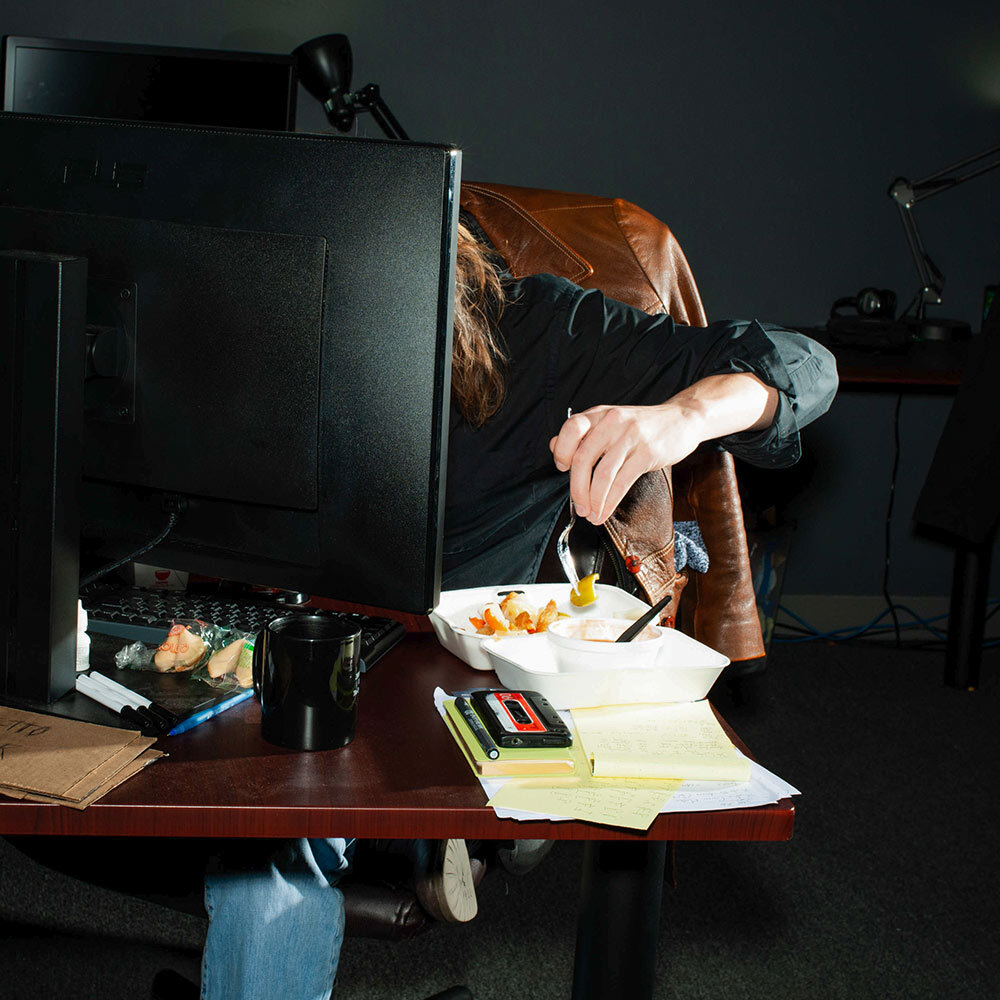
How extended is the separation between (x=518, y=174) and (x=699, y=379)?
5.63ft

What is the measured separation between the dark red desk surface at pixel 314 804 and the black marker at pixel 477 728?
2 cm

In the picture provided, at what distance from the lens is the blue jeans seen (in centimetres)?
86

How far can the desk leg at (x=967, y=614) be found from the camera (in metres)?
2.61

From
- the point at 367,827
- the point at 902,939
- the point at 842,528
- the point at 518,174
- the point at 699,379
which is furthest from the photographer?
the point at 842,528

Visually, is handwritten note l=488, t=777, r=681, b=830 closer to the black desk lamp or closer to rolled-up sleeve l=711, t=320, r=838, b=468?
rolled-up sleeve l=711, t=320, r=838, b=468


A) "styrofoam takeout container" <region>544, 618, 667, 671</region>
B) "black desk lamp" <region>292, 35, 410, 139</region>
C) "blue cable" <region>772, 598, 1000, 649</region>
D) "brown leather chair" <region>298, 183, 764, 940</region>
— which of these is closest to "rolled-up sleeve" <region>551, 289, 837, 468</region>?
"brown leather chair" <region>298, 183, 764, 940</region>

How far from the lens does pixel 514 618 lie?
972mm

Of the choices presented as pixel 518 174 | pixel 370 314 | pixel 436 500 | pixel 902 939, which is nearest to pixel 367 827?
pixel 436 500

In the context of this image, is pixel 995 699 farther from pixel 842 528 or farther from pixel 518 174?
pixel 518 174

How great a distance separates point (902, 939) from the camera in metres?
1.68

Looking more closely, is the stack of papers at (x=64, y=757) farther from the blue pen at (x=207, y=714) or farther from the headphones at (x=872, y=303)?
the headphones at (x=872, y=303)

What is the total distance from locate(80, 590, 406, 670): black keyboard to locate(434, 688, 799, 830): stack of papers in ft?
0.78

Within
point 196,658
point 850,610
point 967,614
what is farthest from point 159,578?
point 850,610

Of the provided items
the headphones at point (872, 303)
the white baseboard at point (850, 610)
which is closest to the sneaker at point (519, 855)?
the headphones at point (872, 303)
